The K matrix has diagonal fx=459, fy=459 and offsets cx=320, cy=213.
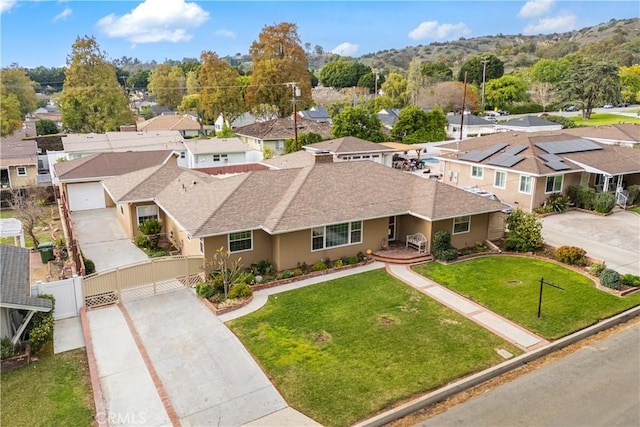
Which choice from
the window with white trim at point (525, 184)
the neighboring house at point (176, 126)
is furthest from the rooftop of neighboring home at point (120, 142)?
the window with white trim at point (525, 184)

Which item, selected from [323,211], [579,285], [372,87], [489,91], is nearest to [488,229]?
[579,285]

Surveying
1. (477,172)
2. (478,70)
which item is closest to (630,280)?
(477,172)

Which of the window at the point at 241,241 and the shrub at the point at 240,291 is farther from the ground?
the window at the point at 241,241

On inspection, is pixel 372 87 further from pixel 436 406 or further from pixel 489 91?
pixel 436 406

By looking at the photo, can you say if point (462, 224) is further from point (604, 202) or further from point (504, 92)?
point (504, 92)

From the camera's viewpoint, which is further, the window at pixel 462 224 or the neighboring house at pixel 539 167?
the neighboring house at pixel 539 167

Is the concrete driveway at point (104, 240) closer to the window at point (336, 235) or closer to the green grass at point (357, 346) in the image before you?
the window at point (336, 235)

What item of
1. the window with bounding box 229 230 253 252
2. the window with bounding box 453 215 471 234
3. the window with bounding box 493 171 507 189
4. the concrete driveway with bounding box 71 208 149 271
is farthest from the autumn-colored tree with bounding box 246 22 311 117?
the window with bounding box 229 230 253 252
